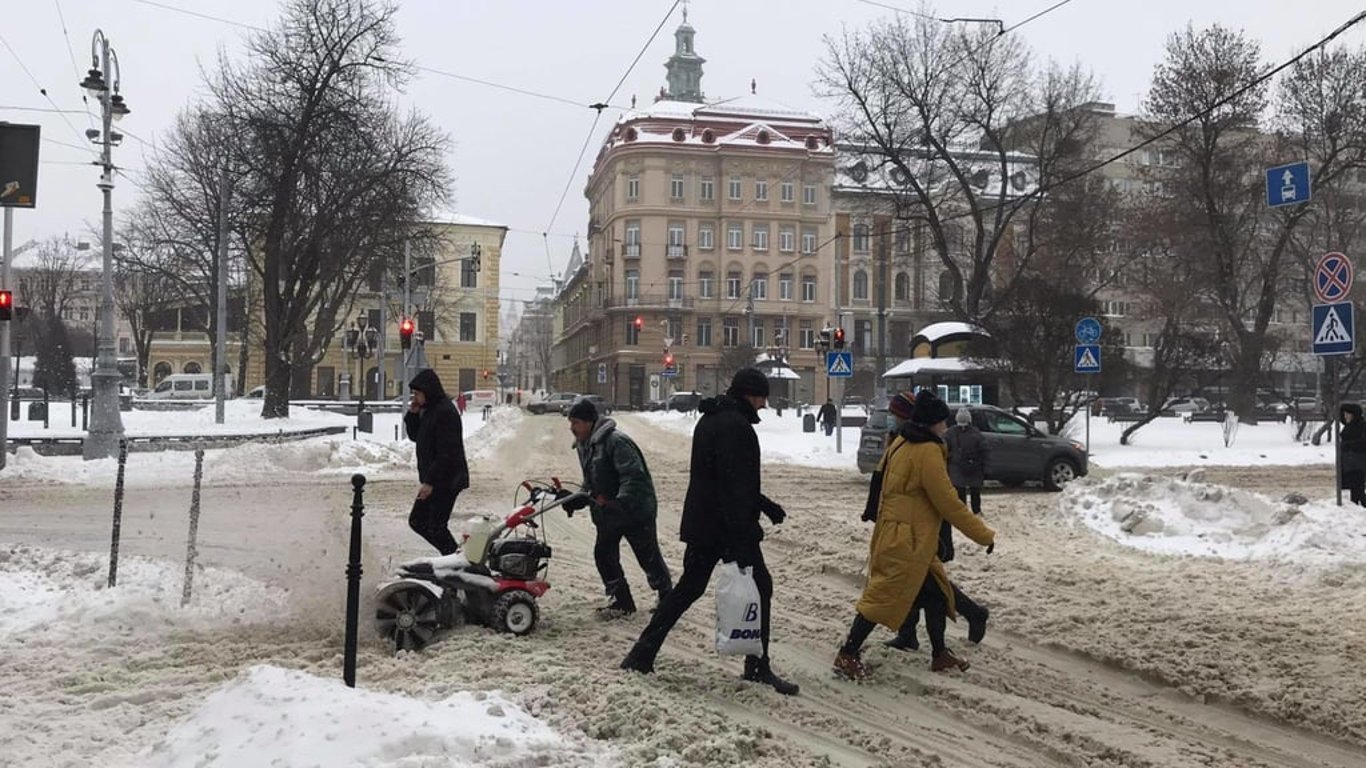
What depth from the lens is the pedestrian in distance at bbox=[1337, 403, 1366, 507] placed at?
14.1 m

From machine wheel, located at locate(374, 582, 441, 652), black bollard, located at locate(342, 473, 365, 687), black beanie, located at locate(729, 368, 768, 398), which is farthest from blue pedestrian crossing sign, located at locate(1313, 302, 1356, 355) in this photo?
black bollard, located at locate(342, 473, 365, 687)

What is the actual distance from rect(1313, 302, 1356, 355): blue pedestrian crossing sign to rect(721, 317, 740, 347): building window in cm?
6650

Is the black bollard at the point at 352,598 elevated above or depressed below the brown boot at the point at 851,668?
above

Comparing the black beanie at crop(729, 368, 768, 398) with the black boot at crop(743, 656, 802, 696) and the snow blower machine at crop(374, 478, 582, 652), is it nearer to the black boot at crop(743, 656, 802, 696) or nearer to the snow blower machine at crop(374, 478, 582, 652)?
the black boot at crop(743, 656, 802, 696)

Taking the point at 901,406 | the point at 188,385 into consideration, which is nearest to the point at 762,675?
the point at 901,406

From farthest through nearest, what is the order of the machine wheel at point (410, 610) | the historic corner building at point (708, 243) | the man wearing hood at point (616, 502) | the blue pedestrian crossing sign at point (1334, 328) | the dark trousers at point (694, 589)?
the historic corner building at point (708, 243) < the blue pedestrian crossing sign at point (1334, 328) < the man wearing hood at point (616, 502) < the machine wheel at point (410, 610) < the dark trousers at point (694, 589)

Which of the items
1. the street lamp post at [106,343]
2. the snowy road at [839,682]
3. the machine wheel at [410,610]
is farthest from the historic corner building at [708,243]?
the machine wheel at [410,610]

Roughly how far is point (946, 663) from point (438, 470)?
3.62 m

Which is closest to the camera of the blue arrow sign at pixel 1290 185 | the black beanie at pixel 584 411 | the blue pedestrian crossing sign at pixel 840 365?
the black beanie at pixel 584 411

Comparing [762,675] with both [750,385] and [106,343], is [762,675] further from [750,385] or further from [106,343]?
[106,343]

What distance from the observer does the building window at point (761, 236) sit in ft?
265

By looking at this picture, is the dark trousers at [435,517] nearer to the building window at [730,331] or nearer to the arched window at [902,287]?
the building window at [730,331]

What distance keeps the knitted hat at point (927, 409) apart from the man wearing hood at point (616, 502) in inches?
82.5

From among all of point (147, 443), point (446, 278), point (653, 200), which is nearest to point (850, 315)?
point (653, 200)
